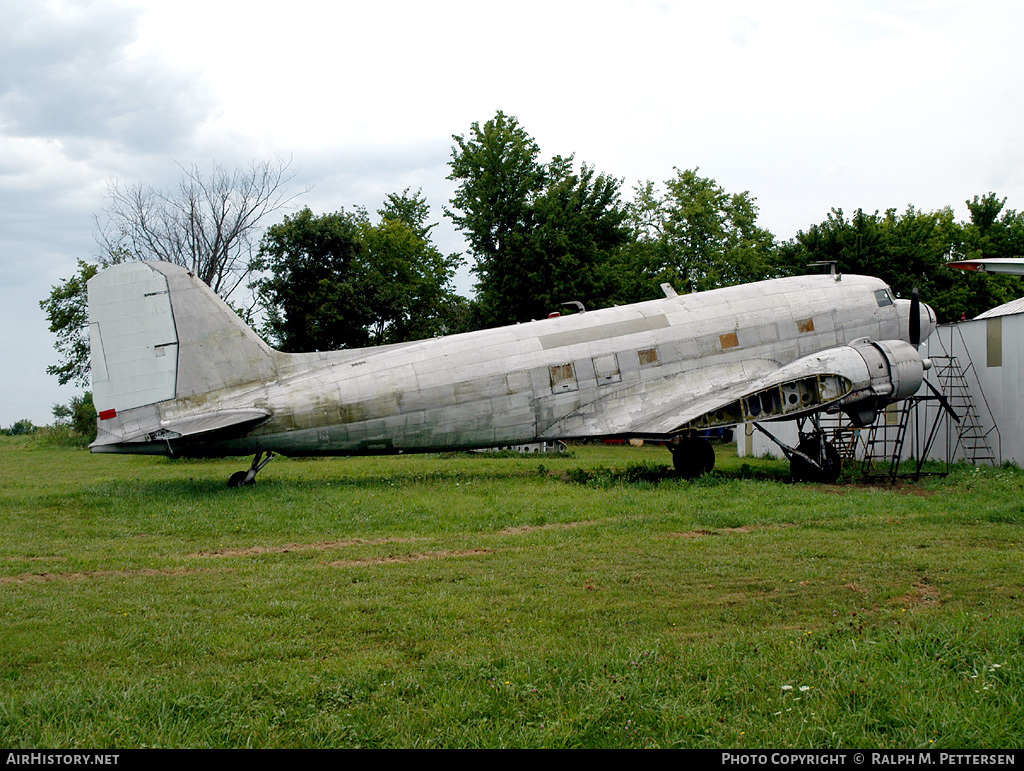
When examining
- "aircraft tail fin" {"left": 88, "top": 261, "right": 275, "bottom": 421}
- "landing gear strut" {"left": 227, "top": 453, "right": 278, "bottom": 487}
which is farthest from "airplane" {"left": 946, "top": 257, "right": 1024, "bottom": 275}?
"landing gear strut" {"left": 227, "top": 453, "right": 278, "bottom": 487}

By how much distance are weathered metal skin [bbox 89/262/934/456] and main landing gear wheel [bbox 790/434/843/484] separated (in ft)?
4.07

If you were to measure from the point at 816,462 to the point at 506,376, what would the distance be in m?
8.13

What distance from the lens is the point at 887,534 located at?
11562 mm

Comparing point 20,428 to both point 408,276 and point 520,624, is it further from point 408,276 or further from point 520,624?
point 520,624

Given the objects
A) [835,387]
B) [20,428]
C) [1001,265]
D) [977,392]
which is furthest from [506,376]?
[20,428]

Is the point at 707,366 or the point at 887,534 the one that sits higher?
the point at 707,366

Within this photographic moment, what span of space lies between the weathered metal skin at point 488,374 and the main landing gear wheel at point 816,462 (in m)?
1.24

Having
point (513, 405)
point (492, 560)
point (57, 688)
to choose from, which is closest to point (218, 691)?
point (57, 688)

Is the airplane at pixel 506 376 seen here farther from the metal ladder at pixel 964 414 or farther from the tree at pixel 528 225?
the tree at pixel 528 225

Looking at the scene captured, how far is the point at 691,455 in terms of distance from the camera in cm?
2062

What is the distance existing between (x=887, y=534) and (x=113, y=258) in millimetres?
45682

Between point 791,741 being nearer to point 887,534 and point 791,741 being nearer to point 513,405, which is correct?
point 887,534

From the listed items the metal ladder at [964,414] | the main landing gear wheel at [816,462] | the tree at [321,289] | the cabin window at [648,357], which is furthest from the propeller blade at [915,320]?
→ the tree at [321,289]

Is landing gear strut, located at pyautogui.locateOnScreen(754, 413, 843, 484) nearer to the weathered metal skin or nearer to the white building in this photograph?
the weathered metal skin
